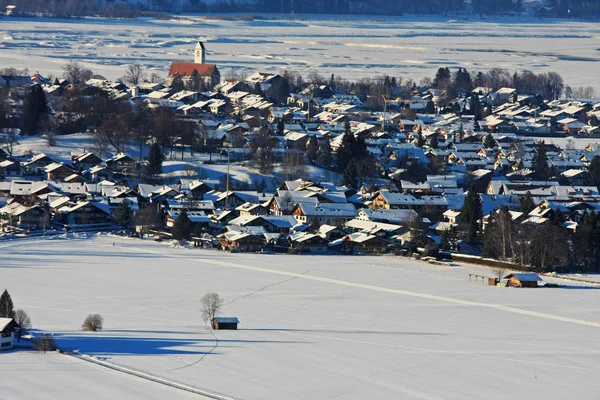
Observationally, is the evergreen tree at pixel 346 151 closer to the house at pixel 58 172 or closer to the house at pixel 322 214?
the house at pixel 322 214

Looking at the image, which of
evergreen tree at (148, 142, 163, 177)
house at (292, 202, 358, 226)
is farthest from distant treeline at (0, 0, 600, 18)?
house at (292, 202, 358, 226)

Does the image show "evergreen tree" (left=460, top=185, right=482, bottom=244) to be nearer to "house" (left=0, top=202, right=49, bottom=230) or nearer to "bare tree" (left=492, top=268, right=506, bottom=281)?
"bare tree" (left=492, top=268, right=506, bottom=281)

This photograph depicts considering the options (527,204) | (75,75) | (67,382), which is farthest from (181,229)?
(75,75)

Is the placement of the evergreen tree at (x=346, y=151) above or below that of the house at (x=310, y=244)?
above

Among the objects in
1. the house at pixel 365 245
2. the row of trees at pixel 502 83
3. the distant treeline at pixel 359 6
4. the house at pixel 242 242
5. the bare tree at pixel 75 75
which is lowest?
the distant treeline at pixel 359 6

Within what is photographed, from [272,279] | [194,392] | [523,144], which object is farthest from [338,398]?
[523,144]

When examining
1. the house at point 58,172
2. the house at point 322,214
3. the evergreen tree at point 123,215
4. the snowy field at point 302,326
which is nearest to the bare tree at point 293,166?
the house at point 322,214

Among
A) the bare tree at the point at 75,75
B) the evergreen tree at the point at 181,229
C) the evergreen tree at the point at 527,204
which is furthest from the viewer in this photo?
the bare tree at the point at 75,75

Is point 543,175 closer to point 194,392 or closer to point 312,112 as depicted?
point 312,112
